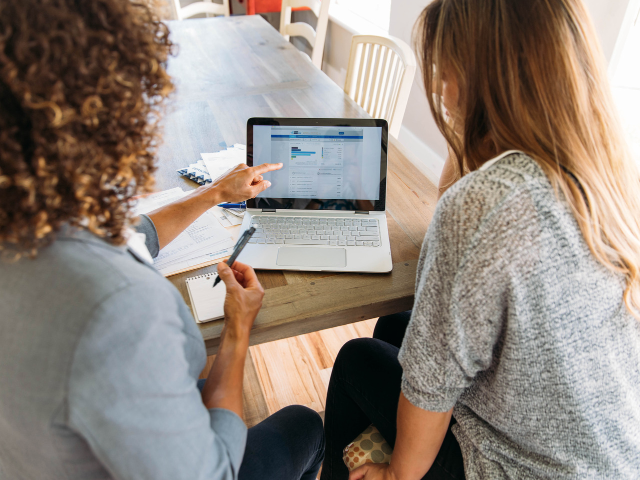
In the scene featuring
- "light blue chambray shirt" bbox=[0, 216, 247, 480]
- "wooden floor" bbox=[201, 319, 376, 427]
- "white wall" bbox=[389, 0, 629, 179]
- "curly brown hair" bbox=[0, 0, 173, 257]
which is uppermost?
"curly brown hair" bbox=[0, 0, 173, 257]

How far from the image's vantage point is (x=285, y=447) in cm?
89

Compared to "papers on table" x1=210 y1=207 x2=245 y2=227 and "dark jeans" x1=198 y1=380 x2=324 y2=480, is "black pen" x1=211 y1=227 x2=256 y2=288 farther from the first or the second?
"dark jeans" x1=198 y1=380 x2=324 y2=480

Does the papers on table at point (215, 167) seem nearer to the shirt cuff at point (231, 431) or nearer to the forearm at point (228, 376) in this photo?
the forearm at point (228, 376)

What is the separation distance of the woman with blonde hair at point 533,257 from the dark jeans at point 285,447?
0.87 feet

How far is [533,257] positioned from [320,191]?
1.90 ft

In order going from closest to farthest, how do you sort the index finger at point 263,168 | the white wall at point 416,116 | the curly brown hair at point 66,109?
1. the curly brown hair at point 66,109
2. the index finger at point 263,168
3. the white wall at point 416,116

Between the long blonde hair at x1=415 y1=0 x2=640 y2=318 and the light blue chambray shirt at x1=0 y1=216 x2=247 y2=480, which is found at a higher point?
the long blonde hair at x1=415 y1=0 x2=640 y2=318

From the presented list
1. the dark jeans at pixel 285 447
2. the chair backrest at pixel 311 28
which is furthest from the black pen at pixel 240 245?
the chair backrest at pixel 311 28

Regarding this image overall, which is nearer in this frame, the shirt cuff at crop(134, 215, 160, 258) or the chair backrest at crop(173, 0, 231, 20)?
the shirt cuff at crop(134, 215, 160, 258)

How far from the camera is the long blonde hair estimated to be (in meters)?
0.61

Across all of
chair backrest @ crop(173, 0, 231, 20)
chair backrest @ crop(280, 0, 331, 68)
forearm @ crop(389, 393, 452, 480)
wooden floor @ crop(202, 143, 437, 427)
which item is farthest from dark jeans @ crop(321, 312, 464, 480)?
chair backrest @ crop(173, 0, 231, 20)

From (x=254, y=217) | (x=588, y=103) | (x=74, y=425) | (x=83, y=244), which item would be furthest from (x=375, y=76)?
(x=74, y=425)

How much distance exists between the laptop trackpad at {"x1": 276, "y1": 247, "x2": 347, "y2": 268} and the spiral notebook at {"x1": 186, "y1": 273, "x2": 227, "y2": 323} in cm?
14

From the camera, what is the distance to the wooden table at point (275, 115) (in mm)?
888
